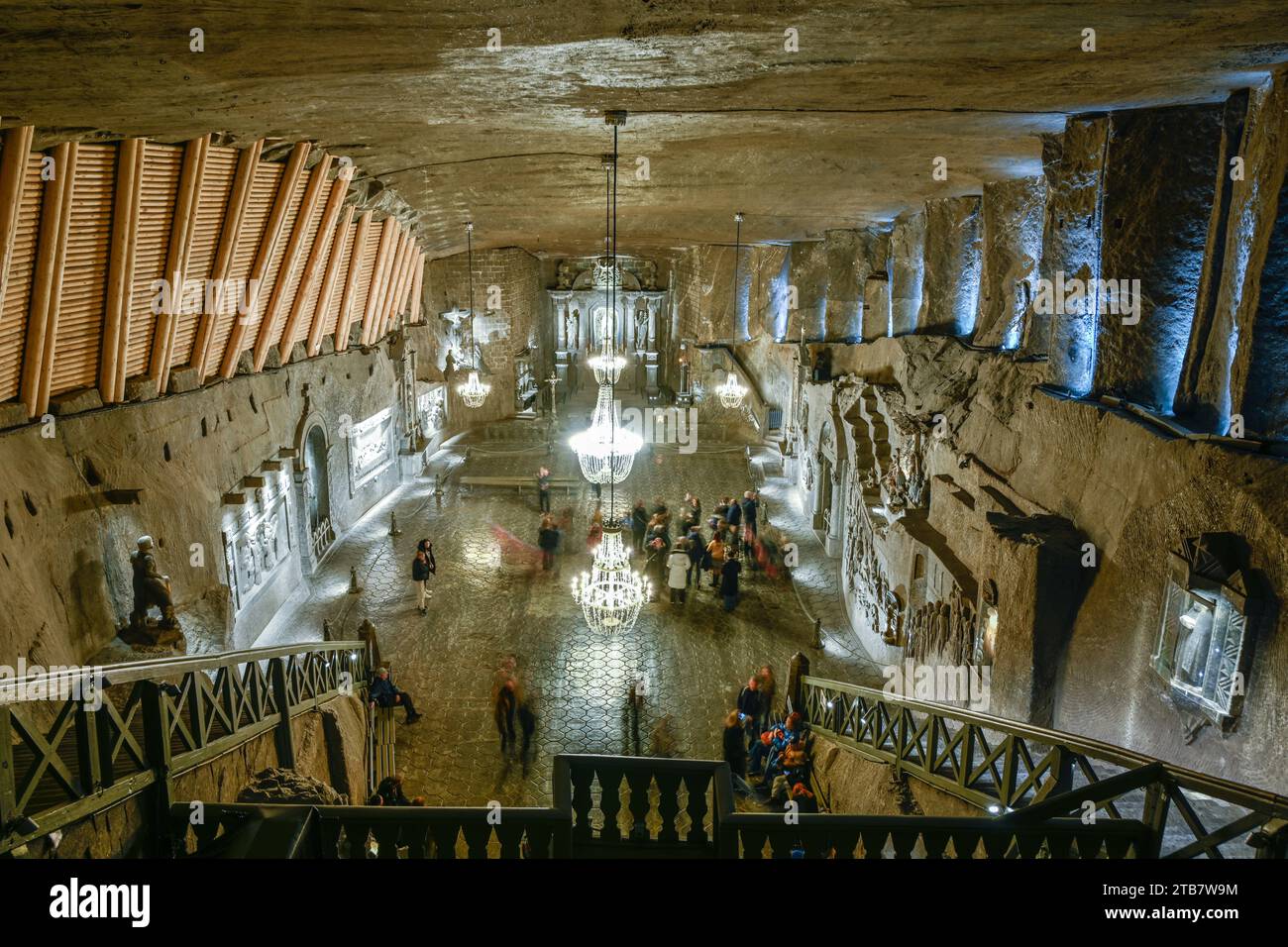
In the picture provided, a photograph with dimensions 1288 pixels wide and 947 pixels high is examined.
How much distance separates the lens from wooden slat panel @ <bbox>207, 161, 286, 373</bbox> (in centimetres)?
843

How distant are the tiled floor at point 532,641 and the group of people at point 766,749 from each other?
0.55 m

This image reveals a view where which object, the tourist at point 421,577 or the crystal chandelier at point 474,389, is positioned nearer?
the tourist at point 421,577

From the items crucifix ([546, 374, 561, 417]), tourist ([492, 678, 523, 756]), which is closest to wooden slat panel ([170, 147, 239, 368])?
tourist ([492, 678, 523, 756])

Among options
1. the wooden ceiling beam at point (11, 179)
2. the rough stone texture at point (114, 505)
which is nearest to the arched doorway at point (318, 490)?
the rough stone texture at point (114, 505)

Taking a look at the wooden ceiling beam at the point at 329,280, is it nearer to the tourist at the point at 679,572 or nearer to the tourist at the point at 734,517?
the tourist at the point at 679,572

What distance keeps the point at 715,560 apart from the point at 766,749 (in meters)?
4.55

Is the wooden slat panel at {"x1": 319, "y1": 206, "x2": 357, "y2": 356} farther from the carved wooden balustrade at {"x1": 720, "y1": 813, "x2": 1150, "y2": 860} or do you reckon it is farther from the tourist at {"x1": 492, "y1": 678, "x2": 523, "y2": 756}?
the carved wooden balustrade at {"x1": 720, "y1": 813, "x2": 1150, "y2": 860}

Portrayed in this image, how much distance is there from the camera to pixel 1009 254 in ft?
33.5

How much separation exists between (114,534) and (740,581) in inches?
324

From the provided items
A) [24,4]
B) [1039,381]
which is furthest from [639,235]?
[24,4]

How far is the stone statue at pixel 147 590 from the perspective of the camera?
763 centimetres

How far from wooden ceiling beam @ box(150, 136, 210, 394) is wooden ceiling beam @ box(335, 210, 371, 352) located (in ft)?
12.3
